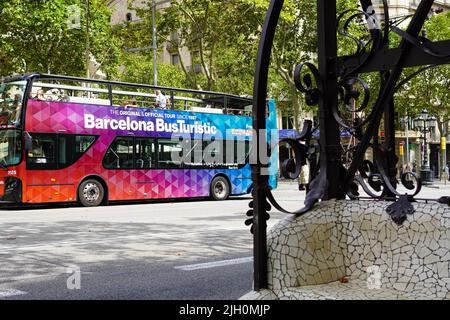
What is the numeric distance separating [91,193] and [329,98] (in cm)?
1555

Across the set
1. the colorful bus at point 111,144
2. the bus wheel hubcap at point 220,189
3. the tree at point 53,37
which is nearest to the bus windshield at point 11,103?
the colorful bus at point 111,144

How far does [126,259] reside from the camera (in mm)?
7137

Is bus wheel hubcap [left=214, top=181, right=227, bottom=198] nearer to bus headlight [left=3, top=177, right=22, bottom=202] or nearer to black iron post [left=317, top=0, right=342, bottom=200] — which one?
bus headlight [left=3, top=177, right=22, bottom=202]

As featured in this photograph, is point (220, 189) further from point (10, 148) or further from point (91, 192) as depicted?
point (10, 148)

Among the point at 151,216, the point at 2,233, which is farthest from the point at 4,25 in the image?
the point at 2,233

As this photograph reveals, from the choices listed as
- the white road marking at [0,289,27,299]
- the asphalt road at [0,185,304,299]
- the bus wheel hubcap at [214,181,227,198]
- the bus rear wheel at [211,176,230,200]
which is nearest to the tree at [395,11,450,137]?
the bus rear wheel at [211,176,230,200]

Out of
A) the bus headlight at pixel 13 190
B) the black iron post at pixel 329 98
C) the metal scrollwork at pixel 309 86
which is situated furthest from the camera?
the bus headlight at pixel 13 190

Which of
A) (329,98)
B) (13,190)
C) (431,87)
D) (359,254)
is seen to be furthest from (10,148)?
(431,87)

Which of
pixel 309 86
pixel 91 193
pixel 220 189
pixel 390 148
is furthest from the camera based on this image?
pixel 220 189

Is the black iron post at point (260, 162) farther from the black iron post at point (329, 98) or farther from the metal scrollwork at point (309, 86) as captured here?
the black iron post at point (329, 98)

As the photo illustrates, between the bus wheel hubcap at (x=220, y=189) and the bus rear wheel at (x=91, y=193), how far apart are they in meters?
4.74

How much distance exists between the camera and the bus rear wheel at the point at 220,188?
21391 mm

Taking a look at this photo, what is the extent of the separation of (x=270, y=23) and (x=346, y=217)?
3.81 ft
